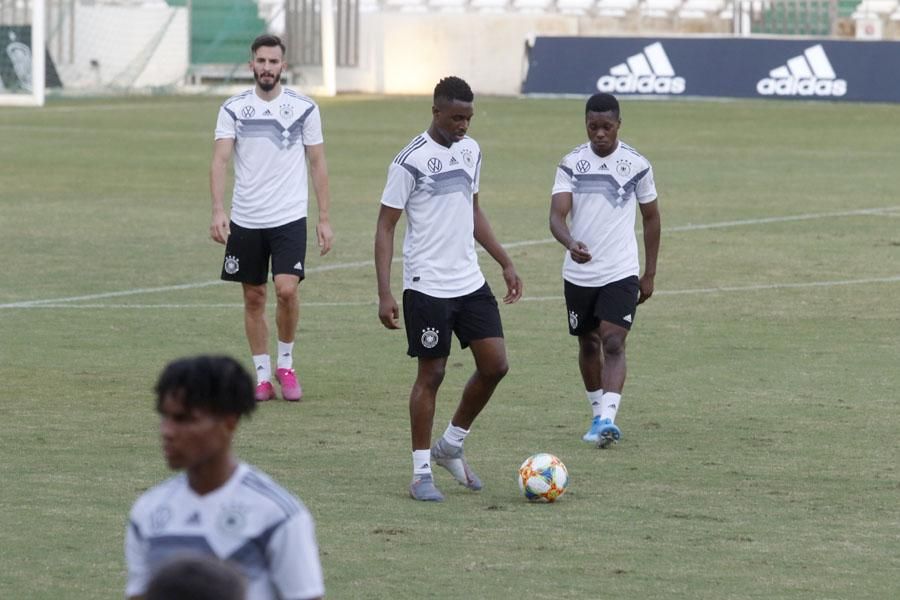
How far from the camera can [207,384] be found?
157 inches

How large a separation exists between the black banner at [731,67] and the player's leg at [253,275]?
30818mm

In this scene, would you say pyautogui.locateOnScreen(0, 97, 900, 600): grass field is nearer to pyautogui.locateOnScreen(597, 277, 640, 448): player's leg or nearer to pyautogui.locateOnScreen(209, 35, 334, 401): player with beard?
pyautogui.locateOnScreen(597, 277, 640, 448): player's leg

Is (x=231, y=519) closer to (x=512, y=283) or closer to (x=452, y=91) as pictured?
(x=452, y=91)

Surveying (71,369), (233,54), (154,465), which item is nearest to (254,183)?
(71,369)

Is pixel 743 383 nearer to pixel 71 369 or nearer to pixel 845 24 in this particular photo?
pixel 71 369

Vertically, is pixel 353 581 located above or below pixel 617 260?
below

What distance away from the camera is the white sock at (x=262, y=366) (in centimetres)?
1156

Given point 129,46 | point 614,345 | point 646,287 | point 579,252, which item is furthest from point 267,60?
point 129,46

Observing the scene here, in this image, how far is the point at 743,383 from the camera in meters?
12.0

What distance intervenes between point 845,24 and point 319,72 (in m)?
13.9

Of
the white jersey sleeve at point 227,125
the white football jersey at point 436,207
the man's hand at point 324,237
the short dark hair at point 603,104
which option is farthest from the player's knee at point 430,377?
the white jersey sleeve at point 227,125

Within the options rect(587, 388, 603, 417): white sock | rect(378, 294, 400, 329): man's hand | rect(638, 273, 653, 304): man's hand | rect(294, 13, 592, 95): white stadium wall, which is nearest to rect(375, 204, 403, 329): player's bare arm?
rect(378, 294, 400, 329): man's hand

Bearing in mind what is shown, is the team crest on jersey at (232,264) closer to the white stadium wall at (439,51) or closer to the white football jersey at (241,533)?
the white football jersey at (241,533)

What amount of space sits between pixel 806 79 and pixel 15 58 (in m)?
17.3
